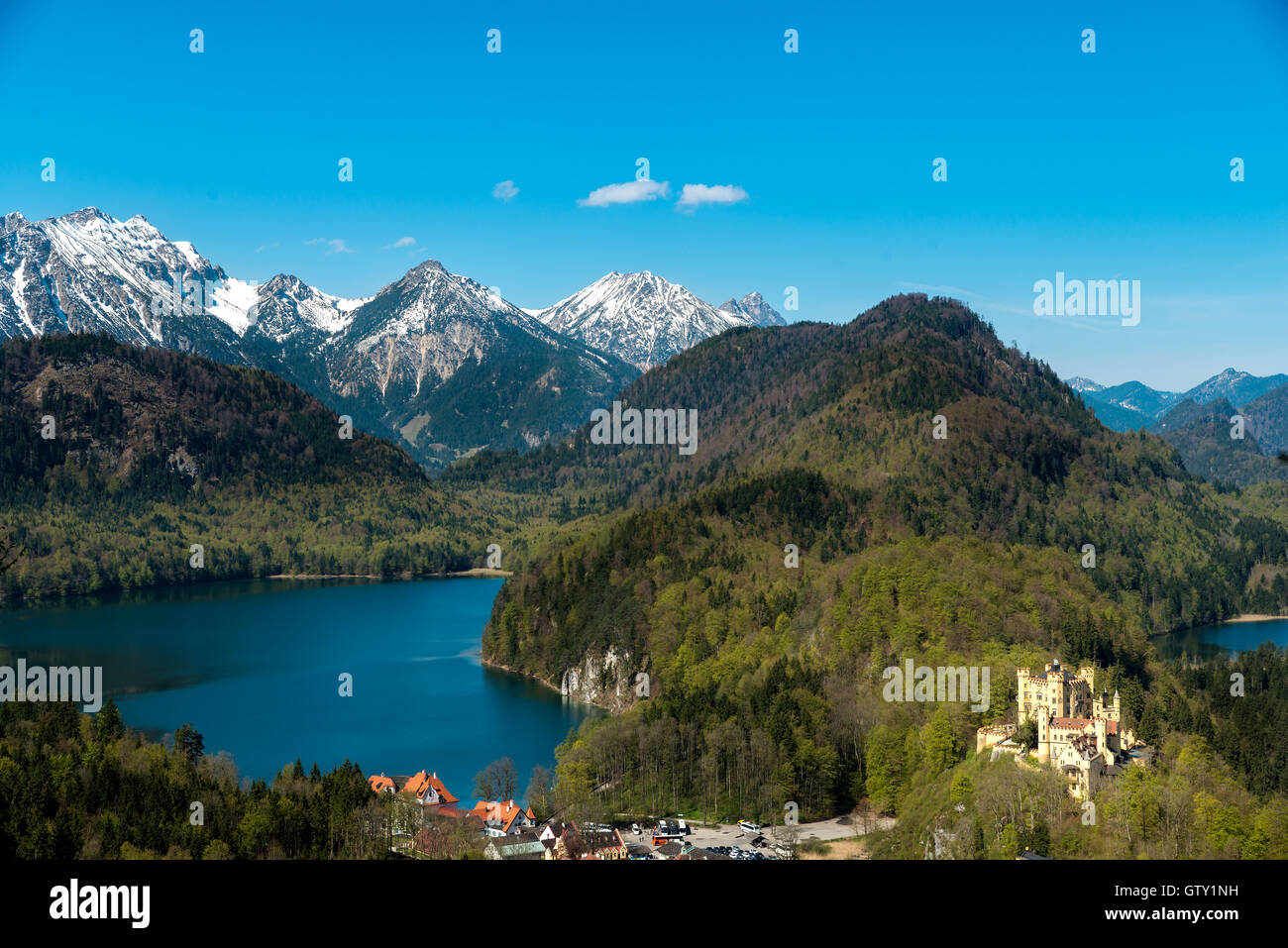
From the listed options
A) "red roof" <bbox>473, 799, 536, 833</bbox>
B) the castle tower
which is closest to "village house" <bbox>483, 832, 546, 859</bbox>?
"red roof" <bbox>473, 799, 536, 833</bbox>

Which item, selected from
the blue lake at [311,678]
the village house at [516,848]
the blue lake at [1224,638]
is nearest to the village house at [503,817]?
the village house at [516,848]

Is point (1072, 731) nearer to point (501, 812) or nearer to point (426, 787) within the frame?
point (501, 812)

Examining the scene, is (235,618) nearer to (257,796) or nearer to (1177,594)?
(257,796)

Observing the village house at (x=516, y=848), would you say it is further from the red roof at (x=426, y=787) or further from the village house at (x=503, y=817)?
the red roof at (x=426, y=787)

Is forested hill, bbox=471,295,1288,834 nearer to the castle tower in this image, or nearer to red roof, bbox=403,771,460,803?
red roof, bbox=403,771,460,803

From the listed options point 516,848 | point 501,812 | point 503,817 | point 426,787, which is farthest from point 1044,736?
point 426,787
